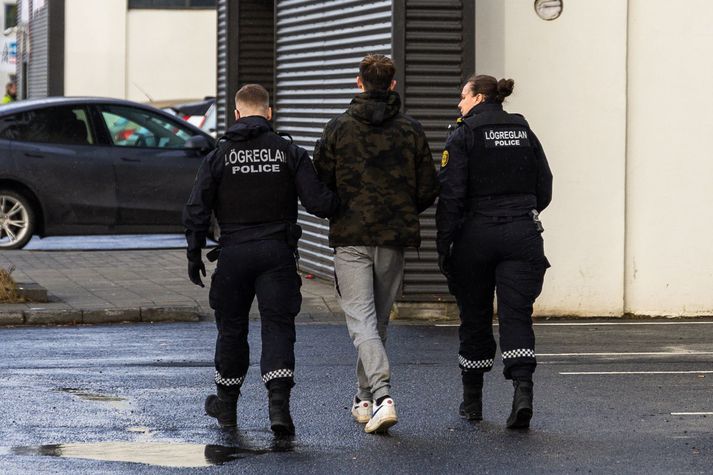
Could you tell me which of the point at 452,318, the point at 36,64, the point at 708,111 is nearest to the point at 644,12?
the point at 708,111

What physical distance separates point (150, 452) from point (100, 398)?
160 centimetres

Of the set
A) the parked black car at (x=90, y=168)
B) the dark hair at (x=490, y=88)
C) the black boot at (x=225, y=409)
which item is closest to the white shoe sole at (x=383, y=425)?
the black boot at (x=225, y=409)

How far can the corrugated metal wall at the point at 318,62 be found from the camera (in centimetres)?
1433

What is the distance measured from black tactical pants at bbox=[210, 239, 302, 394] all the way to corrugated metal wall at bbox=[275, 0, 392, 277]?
18.5 feet

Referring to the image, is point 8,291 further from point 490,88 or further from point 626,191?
point 490,88

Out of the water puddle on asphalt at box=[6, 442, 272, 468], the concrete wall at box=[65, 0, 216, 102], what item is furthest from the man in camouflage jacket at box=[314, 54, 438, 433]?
the concrete wall at box=[65, 0, 216, 102]

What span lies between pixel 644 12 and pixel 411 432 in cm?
629

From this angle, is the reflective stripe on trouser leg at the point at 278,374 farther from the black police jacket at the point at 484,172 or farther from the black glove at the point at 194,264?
the black police jacket at the point at 484,172

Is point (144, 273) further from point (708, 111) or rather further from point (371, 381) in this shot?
point (371, 381)

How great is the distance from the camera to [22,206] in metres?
17.6

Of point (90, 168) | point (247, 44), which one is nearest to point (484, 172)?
point (90, 168)

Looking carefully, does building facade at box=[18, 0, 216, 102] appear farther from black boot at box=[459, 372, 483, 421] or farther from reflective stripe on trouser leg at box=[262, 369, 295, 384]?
reflective stripe on trouser leg at box=[262, 369, 295, 384]

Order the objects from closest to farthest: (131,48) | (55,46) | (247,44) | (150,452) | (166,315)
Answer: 1. (150,452)
2. (166,315)
3. (247,44)
4. (55,46)
5. (131,48)

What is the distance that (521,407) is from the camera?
815cm
